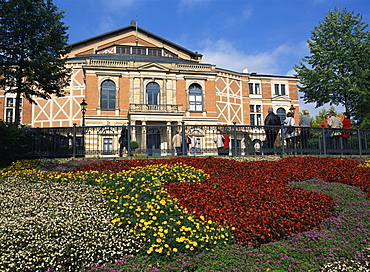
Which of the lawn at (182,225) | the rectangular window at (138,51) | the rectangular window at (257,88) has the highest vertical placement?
the rectangular window at (138,51)

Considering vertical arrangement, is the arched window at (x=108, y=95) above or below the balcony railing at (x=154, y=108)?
above

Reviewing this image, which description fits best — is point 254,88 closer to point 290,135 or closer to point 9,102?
point 9,102

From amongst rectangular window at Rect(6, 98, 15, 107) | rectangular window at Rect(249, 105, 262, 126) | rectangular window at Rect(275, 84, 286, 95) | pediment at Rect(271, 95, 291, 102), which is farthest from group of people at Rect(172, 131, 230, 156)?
rectangular window at Rect(275, 84, 286, 95)

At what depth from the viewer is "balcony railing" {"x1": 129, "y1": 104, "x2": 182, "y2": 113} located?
113 feet

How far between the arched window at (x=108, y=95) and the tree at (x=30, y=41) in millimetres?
17353

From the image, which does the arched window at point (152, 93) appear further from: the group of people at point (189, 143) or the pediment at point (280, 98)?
the pediment at point (280, 98)

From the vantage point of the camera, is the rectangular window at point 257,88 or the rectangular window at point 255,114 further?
the rectangular window at point 257,88

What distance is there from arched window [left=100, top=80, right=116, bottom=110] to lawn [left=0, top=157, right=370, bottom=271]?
27.4m

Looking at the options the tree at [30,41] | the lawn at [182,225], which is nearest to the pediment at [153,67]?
the tree at [30,41]


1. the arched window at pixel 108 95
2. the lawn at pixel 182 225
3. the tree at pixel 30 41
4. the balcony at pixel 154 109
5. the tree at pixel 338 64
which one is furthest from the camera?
the arched window at pixel 108 95

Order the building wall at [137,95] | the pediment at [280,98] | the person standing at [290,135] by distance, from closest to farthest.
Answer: the person standing at [290,135] < the building wall at [137,95] < the pediment at [280,98]

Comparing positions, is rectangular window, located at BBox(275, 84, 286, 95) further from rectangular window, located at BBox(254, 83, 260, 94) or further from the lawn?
the lawn

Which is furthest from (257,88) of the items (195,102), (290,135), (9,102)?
(290,135)

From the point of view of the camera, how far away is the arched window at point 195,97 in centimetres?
3878
